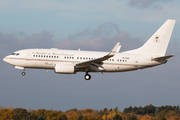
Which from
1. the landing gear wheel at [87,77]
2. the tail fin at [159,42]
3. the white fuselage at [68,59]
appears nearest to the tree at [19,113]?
the white fuselage at [68,59]

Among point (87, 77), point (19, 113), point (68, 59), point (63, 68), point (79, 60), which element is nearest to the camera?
point (63, 68)

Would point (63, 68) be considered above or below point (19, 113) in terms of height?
above

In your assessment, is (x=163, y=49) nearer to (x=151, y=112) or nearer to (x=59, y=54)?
(x=59, y=54)

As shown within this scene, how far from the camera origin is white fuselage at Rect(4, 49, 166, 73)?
44.6 metres

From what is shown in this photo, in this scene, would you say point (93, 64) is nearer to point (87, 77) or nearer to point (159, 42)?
point (87, 77)

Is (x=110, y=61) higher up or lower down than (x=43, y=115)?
higher up

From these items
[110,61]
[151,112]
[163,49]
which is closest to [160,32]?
[163,49]

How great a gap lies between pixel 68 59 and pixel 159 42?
658 inches

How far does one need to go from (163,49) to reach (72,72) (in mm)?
17019

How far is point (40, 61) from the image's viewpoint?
1750 inches

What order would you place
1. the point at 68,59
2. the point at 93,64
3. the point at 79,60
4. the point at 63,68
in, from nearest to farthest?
the point at 63,68 < the point at 93,64 < the point at 68,59 < the point at 79,60

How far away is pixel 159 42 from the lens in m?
49.8

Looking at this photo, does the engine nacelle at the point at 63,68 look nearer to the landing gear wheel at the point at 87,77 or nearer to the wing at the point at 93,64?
the wing at the point at 93,64

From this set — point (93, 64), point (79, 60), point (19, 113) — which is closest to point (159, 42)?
point (93, 64)
